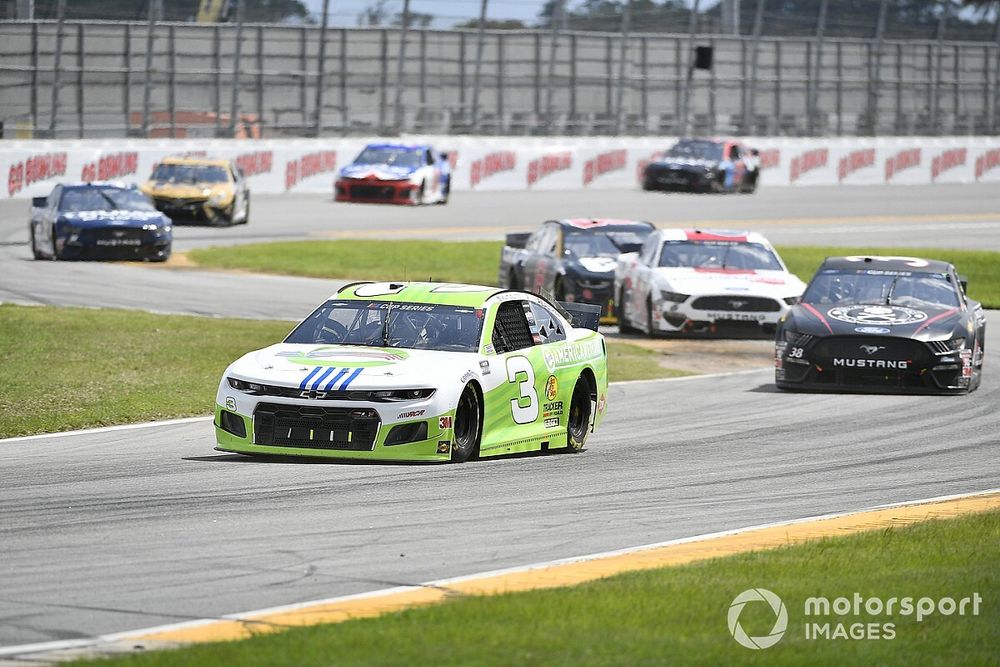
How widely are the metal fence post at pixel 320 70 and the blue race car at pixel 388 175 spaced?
2461mm

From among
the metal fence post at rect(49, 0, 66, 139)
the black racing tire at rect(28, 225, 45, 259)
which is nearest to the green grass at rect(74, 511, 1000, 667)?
the black racing tire at rect(28, 225, 45, 259)

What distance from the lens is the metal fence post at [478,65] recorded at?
48250mm

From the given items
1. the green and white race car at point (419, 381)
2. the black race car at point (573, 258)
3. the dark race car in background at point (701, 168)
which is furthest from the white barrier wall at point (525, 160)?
the green and white race car at point (419, 381)

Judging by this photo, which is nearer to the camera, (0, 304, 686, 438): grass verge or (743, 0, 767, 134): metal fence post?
(0, 304, 686, 438): grass verge

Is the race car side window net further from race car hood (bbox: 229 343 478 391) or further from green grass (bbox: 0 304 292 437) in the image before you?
green grass (bbox: 0 304 292 437)

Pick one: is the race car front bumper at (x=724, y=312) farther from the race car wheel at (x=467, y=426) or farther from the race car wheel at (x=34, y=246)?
the race car wheel at (x=34, y=246)

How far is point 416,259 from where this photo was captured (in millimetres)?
34250

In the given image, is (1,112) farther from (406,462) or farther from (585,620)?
(585,620)

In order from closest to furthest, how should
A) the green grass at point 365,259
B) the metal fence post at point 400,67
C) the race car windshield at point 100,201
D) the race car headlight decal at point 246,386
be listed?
the race car headlight decal at point 246,386, the race car windshield at point 100,201, the green grass at point 365,259, the metal fence post at point 400,67

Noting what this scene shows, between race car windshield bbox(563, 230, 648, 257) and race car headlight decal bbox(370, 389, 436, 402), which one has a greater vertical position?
race car windshield bbox(563, 230, 648, 257)

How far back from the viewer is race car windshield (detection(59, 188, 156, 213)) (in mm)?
30828

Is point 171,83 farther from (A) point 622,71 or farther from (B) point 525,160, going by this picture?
(A) point 622,71

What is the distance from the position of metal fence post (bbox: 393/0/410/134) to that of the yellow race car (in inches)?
391

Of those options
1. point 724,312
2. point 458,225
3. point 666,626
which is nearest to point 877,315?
point 724,312
